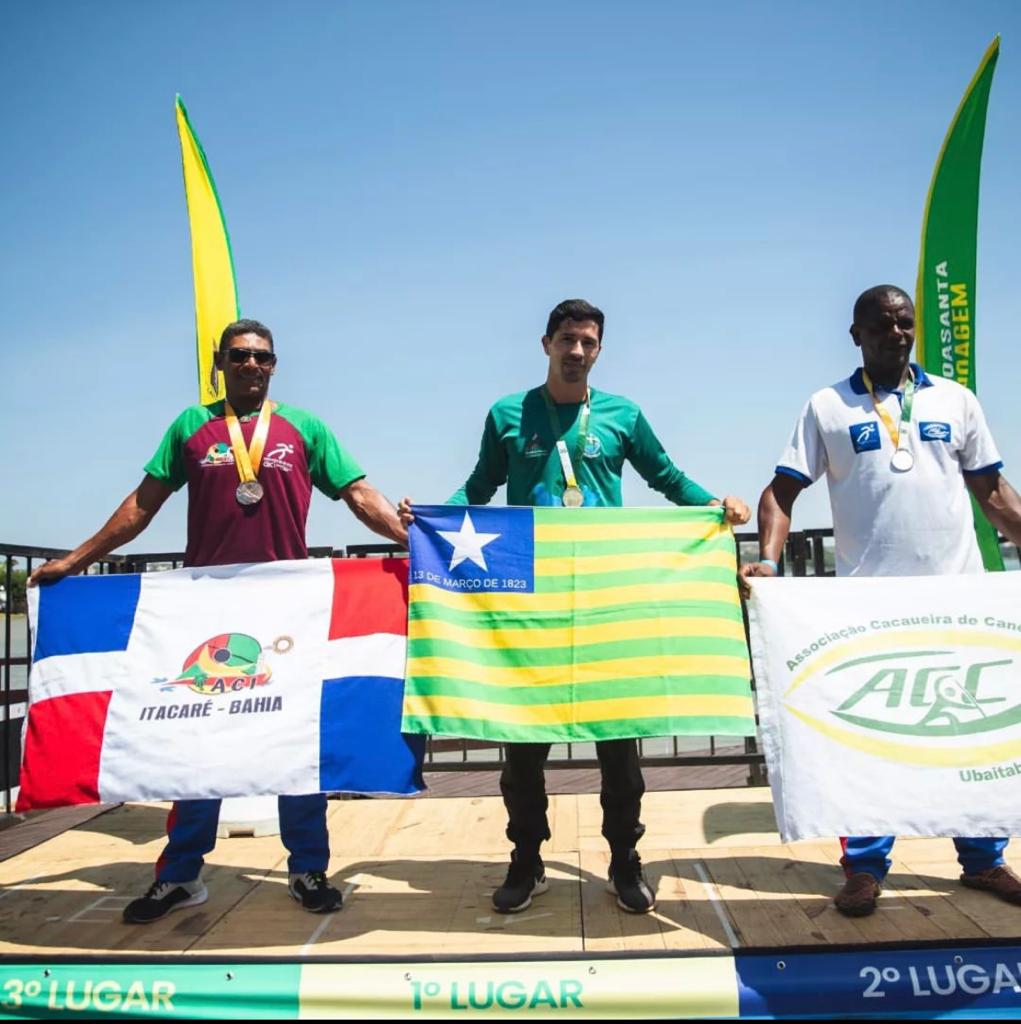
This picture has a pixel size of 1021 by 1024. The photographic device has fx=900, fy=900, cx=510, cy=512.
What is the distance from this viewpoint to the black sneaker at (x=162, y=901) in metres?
3.46

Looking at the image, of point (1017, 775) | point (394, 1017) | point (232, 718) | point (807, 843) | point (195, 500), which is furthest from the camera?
point (807, 843)

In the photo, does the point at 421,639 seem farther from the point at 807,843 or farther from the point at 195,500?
the point at 807,843

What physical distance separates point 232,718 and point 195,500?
2.88 feet

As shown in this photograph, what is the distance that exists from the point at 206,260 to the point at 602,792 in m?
4.48

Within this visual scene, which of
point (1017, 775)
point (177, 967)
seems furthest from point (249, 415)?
point (1017, 775)

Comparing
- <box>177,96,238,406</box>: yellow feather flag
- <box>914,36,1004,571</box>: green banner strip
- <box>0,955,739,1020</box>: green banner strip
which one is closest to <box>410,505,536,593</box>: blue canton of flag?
<box>0,955,739,1020</box>: green banner strip

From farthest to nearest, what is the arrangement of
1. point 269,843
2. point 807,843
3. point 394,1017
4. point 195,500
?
point 269,843 → point 807,843 → point 195,500 → point 394,1017

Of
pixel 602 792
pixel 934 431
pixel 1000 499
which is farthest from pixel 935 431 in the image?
pixel 602 792

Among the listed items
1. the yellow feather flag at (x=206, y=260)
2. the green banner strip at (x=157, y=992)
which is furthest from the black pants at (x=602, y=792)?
the yellow feather flag at (x=206, y=260)

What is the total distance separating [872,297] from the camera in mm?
3494

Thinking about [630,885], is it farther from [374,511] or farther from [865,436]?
[865,436]

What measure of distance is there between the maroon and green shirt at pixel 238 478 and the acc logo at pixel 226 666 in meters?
0.33

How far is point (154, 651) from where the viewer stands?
11.4 feet

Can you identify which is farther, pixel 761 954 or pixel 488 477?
pixel 488 477
